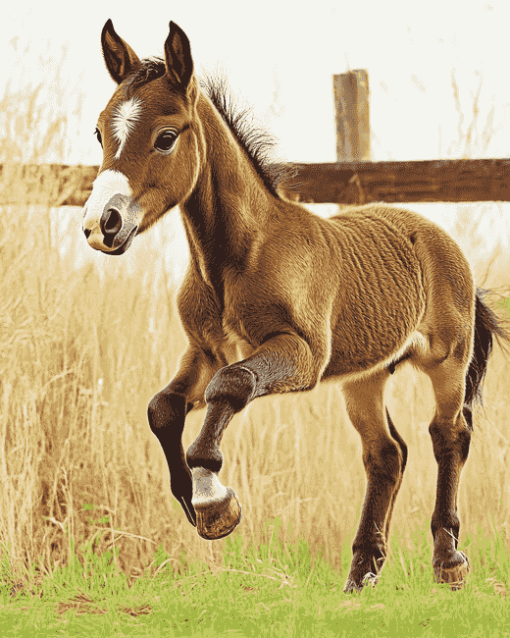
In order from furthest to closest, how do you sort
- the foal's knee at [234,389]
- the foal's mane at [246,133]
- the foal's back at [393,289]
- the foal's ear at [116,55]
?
the foal's back at [393,289], the foal's mane at [246,133], the foal's ear at [116,55], the foal's knee at [234,389]

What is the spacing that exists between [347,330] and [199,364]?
693 millimetres

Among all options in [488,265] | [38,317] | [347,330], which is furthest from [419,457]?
[38,317]

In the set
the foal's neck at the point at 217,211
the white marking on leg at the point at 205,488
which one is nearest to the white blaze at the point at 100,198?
the foal's neck at the point at 217,211

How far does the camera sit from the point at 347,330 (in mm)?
3363

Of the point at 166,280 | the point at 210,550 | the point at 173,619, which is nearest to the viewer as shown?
the point at 173,619

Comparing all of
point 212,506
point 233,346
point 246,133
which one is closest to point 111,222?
point 233,346

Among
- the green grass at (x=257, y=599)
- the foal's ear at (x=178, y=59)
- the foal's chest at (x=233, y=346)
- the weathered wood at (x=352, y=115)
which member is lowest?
the green grass at (x=257, y=599)

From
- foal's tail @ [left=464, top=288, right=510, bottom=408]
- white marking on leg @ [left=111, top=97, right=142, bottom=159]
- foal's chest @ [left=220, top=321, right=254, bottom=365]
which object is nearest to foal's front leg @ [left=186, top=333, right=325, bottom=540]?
foal's chest @ [left=220, top=321, right=254, bottom=365]

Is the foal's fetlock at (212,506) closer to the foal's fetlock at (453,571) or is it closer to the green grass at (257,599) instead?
the green grass at (257,599)

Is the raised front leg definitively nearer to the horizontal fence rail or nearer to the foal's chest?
the foal's chest

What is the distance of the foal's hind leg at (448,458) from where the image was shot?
388cm

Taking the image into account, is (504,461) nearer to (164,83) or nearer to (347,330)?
(347,330)

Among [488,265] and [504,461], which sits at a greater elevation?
[488,265]

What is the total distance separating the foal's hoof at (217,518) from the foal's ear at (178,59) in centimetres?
151
